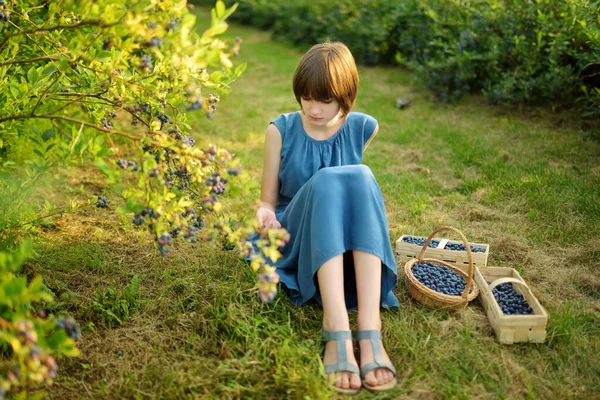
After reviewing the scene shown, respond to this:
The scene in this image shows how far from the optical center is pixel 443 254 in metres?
2.72

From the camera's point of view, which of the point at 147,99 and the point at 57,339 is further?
the point at 147,99

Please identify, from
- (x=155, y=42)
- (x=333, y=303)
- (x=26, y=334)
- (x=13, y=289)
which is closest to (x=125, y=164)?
(x=155, y=42)

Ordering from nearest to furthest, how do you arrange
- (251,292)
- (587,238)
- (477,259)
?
(251,292) < (477,259) < (587,238)

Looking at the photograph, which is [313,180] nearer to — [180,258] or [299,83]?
[299,83]

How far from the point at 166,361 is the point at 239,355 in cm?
28

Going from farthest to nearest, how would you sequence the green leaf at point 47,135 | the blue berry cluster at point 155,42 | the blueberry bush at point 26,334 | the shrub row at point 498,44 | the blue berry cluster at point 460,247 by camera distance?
1. the shrub row at point 498,44
2. the blue berry cluster at point 460,247
3. the green leaf at point 47,135
4. the blue berry cluster at point 155,42
5. the blueberry bush at point 26,334

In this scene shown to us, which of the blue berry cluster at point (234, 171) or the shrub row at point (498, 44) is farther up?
the blue berry cluster at point (234, 171)

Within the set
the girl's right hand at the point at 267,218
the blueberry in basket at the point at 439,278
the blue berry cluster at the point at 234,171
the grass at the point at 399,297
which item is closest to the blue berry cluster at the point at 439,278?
the blueberry in basket at the point at 439,278

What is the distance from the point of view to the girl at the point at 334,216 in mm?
2057

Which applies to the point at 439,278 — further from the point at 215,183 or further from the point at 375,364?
the point at 215,183

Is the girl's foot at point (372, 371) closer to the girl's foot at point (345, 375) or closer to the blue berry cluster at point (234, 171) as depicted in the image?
the girl's foot at point (345, 375)

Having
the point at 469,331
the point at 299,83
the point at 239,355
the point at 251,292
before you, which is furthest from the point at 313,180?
the point at 469,331

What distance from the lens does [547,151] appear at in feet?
13.4

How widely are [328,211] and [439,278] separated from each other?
0.74 m
